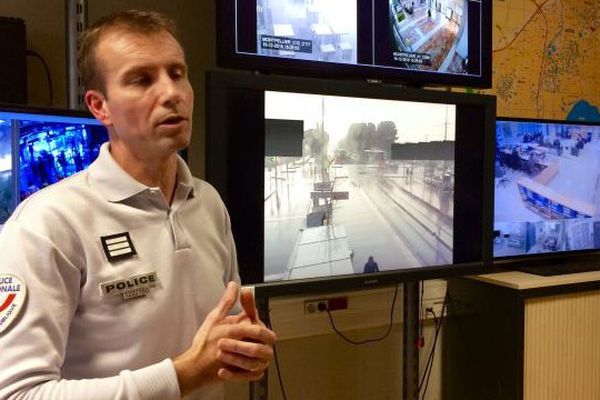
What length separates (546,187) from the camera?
2.49 meters

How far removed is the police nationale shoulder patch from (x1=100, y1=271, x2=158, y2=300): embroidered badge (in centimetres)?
14

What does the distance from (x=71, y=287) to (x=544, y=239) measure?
83.2 inches

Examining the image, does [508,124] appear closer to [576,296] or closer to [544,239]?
[544,239]

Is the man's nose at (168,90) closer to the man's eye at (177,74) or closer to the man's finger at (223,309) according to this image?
the man's eye at (177,74)

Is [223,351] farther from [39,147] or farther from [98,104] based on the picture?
[39,147]

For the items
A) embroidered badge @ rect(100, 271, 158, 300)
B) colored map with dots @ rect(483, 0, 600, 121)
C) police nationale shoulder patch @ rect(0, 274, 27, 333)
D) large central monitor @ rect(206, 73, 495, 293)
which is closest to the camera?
police nationale shoulder patch @ rect(0, 274, 27, 333)

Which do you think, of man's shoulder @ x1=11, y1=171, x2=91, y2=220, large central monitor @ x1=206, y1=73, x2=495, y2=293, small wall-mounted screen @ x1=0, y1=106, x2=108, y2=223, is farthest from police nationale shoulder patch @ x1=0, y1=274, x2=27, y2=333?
large central monitor @ x1=206, y1=73, x2=495, y2=293

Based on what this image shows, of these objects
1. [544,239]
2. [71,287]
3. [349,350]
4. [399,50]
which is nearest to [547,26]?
[544,239]

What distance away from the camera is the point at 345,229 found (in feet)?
6.03

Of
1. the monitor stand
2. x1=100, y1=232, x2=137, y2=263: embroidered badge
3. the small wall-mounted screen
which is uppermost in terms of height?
the small wall-mounted screen

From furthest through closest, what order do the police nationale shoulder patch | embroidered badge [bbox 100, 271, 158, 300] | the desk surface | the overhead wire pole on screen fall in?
the desk surface
the overhead wire pole on screen
embroidered badge [bbox 100, 271, 158, 300]
the police nationale shoulder patch

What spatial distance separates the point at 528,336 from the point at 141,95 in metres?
1.73

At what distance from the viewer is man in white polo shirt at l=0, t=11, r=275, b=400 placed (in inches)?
36.8

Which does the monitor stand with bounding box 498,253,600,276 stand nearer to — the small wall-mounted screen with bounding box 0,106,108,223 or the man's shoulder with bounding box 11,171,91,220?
the small wall-mounted screen with bounding box 0,106,108,223
